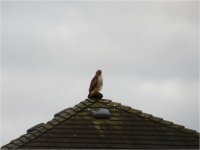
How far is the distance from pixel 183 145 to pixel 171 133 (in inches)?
21.9

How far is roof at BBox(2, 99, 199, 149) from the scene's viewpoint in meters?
14.0

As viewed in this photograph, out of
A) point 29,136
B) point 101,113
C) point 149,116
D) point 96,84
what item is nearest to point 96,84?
point 96,84

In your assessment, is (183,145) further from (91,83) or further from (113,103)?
(91,83)

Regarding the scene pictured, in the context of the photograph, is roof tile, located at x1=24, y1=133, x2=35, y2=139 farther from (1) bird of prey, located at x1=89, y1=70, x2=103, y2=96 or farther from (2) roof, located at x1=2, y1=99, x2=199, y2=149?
(1) bird of prey, located at x1=89, y1=70, x2=103, y2=96

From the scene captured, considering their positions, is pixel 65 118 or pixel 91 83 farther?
pixel 91 83

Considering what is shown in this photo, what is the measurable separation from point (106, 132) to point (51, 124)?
4.54ft

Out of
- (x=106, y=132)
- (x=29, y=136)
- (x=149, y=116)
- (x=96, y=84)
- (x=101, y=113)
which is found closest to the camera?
(x=29, y=136)

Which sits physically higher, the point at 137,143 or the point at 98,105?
the point at 98,105

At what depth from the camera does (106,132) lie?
47.3ft

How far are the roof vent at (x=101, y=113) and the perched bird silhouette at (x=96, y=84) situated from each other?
878 millimetres

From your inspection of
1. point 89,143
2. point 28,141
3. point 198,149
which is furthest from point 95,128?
point 198,149

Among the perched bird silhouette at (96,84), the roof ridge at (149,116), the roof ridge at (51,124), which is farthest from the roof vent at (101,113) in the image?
the perched bird silhouette at (96,84)

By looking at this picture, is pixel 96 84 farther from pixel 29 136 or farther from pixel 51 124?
pixel 29 136

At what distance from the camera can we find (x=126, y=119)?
1516cm
